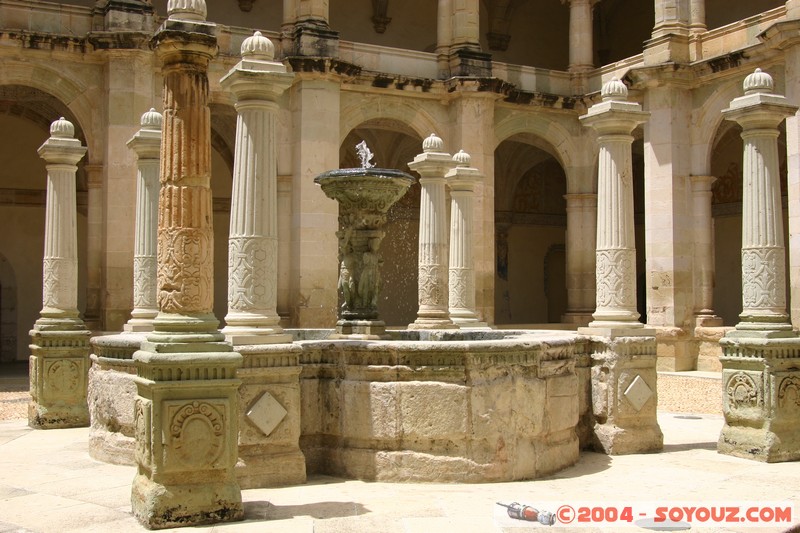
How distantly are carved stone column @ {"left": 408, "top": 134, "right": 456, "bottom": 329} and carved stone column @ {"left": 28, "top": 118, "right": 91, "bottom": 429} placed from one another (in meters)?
3.96

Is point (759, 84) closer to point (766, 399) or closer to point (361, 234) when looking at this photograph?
point (766, 399)

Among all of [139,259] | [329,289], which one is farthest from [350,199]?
[329,289]

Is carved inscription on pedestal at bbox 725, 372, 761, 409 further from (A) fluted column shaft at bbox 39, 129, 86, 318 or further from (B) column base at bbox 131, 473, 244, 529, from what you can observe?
(A) fluted column shaft at bbox 39, 129, 86, 318

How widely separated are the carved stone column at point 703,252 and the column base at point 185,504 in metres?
12.4

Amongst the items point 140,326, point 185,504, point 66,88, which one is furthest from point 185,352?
point 66,88

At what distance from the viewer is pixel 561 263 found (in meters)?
24.1

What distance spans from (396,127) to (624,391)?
11088 mm

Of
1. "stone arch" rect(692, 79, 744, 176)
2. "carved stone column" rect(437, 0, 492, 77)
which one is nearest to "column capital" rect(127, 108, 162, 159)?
"carved stone column" rect(437, 0, 492, 77)

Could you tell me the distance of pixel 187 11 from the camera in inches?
221

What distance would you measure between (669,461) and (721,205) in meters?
14.4

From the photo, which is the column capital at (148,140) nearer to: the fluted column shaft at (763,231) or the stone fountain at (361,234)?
the stone fountain at (361,234)

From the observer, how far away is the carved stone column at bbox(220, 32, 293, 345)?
22.5ft

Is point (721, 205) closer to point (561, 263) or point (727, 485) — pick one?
point (561, 263)

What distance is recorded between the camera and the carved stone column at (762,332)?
7.80 m
